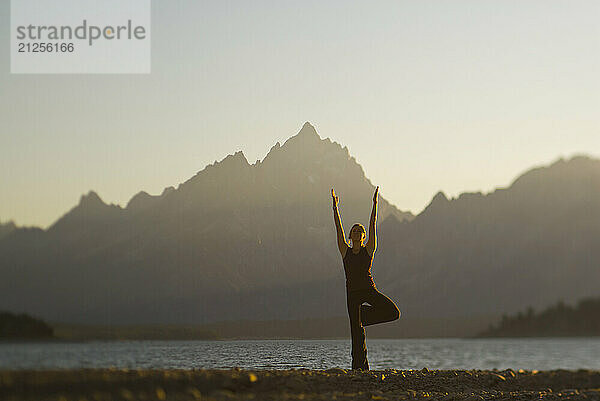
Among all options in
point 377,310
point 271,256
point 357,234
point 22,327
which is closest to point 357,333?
point 377,310

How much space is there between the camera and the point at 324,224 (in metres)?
56.0

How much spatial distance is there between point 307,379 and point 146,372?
2590 mm

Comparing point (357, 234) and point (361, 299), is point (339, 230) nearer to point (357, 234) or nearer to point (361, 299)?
point (357, 234)

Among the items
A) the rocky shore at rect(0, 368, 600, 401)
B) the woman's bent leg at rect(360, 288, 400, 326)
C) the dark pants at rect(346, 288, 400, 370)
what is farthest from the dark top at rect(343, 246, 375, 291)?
→ the rocky shore at rect(0, 368, 600, 401)

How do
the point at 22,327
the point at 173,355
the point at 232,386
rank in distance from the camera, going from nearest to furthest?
the point at 232,386 → the point at 22,327 → the point at 173,355

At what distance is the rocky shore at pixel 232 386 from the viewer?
9227mm

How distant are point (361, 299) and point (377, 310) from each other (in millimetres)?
407

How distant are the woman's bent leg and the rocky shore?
1196 mm

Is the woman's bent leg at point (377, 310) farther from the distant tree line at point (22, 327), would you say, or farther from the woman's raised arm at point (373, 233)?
the distant tree line at point (22, 327)

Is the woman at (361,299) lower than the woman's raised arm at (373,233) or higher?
lower

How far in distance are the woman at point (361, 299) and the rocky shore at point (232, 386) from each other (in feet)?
3.44

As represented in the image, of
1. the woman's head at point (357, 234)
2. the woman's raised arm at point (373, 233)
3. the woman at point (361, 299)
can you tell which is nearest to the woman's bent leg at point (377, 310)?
the woman at point (361, 299)

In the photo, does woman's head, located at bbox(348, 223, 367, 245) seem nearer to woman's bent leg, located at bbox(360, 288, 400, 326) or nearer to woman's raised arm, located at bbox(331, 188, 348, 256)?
woman's raised arm, located at bbox(331, 188, 348, 256)

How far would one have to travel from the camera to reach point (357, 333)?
46.4 ft
